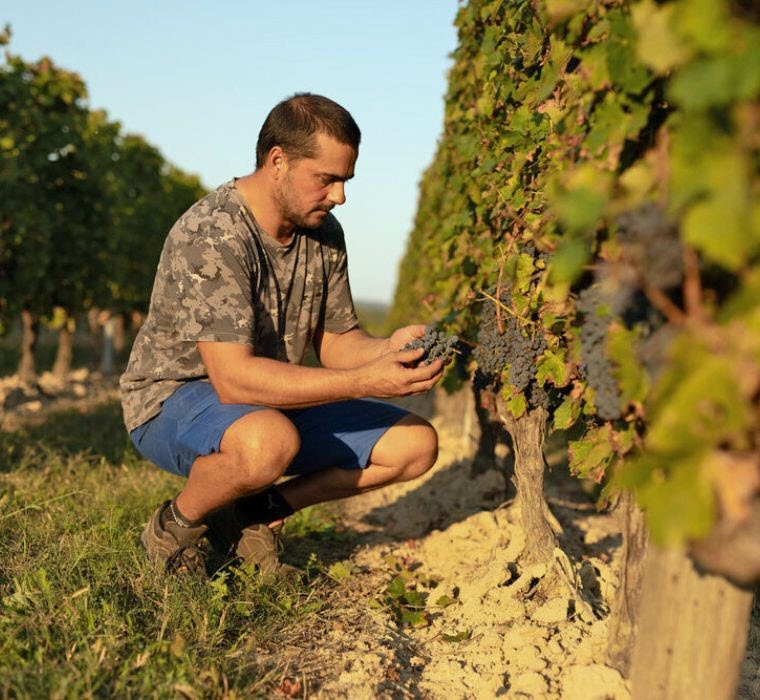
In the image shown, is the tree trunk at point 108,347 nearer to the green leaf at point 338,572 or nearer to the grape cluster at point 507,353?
the green leaf at point 338,572

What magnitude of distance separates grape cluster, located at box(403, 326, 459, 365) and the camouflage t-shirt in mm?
656

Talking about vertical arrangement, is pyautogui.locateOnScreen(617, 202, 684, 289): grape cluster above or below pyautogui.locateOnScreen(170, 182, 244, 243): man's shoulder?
above

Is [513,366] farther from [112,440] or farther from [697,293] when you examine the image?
[112,440]

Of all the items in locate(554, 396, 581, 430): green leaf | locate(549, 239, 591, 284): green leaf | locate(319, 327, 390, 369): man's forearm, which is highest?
Answer: locate(549, 239, 591, 284): green leaf

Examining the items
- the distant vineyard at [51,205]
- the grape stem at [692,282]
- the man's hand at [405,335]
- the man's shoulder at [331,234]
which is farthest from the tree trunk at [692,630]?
the distant vineyard at [51,205]

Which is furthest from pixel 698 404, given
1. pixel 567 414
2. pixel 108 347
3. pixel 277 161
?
pixel 108 347

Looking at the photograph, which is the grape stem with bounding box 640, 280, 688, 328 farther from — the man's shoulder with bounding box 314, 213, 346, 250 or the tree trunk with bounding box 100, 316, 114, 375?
the tree trunk with bounding box 100, 316, 114, 375

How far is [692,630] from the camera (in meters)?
1.94

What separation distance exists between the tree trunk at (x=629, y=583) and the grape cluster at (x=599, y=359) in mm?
385

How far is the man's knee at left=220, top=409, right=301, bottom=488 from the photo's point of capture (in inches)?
125

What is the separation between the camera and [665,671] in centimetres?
202

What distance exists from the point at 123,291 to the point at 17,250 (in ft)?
15.9

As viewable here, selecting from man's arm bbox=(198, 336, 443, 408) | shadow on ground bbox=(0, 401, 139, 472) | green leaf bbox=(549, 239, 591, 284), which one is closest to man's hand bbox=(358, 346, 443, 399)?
man's arm bbox=(198, 336, 443, 408)

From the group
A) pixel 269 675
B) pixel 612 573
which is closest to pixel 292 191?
pixel 269 675
